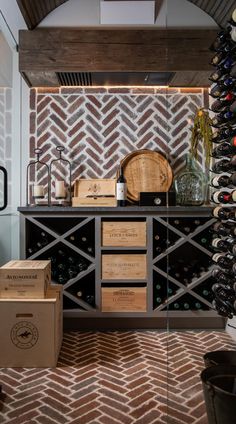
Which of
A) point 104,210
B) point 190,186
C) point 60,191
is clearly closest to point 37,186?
point 60,191

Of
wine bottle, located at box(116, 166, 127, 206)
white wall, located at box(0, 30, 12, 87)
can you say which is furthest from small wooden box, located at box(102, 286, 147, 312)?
white wall, located at box(0, 30, 12, 87)

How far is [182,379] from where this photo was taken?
2.45 meters

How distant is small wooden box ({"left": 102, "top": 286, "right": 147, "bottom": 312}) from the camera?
362cm

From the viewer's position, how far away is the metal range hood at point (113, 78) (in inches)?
153

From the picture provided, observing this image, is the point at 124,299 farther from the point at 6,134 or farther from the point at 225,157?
the point at 6,134

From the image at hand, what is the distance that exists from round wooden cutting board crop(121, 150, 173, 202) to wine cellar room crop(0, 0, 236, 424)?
0.05ft

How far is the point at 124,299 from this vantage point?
3.63 m

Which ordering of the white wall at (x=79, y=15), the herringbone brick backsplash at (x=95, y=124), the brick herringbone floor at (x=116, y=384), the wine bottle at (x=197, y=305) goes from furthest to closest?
1. the herringbone brick backsplash at (x=95, y=124)
2. the white wall at (x=79, y=15)
3. the wine bottle at (x=197, y=305)
4. the brick herringbone floor at (x=116, y=384)

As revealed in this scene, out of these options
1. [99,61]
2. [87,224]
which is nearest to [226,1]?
[99,61]

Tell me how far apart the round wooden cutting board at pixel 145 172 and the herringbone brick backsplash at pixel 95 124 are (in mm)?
124

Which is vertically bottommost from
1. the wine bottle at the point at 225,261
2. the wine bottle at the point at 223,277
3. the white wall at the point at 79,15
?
the wine bottle at the point at 223,277

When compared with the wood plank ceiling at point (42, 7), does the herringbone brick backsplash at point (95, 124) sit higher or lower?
lower

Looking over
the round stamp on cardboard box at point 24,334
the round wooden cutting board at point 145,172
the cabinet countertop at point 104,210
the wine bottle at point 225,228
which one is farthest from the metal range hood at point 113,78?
the round stamp on cardboard box at point 24,334

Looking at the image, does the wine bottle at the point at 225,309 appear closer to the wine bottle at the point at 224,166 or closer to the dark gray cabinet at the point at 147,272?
the wine bottle at the point at 224,166
